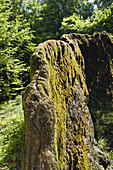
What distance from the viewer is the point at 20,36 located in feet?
25.6

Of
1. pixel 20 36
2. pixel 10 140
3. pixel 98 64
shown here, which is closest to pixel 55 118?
pixel 10 140

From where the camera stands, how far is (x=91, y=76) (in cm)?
534

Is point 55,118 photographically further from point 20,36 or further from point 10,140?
point 20,36

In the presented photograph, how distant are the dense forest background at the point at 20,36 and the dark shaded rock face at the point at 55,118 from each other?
3.78 feet

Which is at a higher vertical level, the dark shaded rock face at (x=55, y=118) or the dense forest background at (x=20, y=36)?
the dense forest background at (x=20, y=36)

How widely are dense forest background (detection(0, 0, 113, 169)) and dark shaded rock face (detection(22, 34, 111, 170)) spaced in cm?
115

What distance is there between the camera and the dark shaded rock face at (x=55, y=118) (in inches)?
77.2

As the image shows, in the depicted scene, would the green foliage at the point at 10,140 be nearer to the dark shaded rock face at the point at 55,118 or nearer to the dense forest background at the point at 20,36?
the dense forest background at the point at 20,36

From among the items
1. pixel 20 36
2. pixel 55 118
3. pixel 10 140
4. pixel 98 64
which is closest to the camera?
pixel 55 118

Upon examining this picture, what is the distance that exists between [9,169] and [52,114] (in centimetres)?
170

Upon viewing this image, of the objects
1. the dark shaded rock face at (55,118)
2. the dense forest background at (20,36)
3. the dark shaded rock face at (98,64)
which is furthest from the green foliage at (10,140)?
the dark shaded rock face at (98,64)

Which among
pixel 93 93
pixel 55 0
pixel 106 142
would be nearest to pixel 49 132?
pixel 106 142

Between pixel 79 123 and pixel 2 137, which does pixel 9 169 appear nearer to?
pixel 2 137

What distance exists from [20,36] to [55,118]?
674 centimetres
